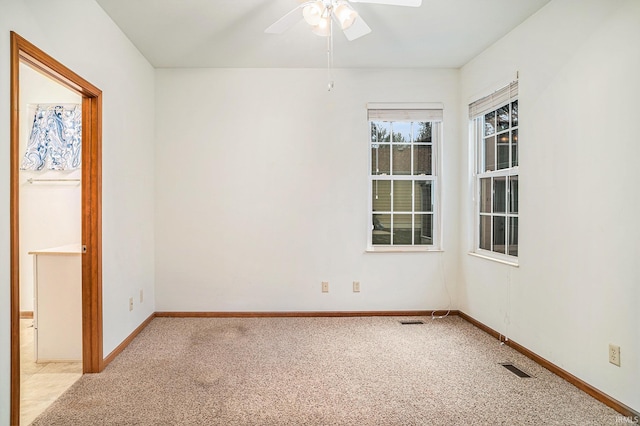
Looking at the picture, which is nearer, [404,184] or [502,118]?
[502,118]

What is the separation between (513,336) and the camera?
10.4ft

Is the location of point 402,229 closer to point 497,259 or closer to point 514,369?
point 497,259

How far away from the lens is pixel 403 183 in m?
4.18

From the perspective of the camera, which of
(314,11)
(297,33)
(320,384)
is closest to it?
(314,11)

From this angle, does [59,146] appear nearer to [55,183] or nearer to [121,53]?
[55,183]

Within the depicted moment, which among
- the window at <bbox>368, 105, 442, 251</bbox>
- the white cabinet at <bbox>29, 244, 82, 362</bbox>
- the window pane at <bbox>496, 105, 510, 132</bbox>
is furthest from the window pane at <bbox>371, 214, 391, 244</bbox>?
the white cabinet at <bbox>29, 244, 82, 362</bbox>

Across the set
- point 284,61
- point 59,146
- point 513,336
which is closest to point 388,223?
point 513,336

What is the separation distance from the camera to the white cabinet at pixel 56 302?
2.91 m

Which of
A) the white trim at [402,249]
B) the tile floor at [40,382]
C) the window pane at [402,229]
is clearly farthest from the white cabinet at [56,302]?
the window pane at [402,229]

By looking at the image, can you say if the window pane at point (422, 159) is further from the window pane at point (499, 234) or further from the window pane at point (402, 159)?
the window pane at point (499, 234)

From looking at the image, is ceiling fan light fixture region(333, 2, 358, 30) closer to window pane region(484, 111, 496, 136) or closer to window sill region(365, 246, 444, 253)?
window pane region(484, 111, 496, 136)

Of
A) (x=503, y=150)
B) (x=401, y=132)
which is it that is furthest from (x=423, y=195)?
(x=503, y=150)

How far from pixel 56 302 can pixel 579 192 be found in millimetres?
3971

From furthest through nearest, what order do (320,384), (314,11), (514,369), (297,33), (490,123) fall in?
(490,123), (297,33), (514,369), (320,384), (314,11)
